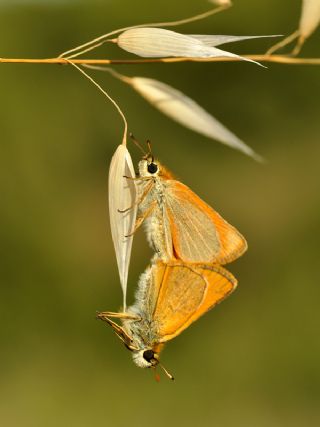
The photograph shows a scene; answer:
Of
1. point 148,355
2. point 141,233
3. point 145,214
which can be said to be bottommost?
point 141,233

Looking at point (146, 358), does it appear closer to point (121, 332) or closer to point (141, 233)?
point (121, 332)

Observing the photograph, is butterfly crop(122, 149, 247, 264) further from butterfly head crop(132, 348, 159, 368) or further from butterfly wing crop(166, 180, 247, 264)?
butterfly head crop(132, 348, 159, 368)

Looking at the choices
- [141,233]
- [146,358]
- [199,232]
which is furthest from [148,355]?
[141,233]

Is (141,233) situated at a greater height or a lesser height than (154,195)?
lesser

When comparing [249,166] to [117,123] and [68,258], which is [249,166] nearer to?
[117,123]

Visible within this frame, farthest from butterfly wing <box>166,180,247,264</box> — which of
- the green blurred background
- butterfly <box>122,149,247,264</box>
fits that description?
the green blurred background

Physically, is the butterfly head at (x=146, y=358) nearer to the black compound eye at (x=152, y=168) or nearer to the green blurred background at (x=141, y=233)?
the black compound eye at (x=152, y=168)

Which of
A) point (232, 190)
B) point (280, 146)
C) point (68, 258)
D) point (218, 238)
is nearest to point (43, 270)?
point (68, 258)

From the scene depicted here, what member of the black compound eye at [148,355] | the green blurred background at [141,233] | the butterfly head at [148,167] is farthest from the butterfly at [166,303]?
the green blurred background at [141,233]
